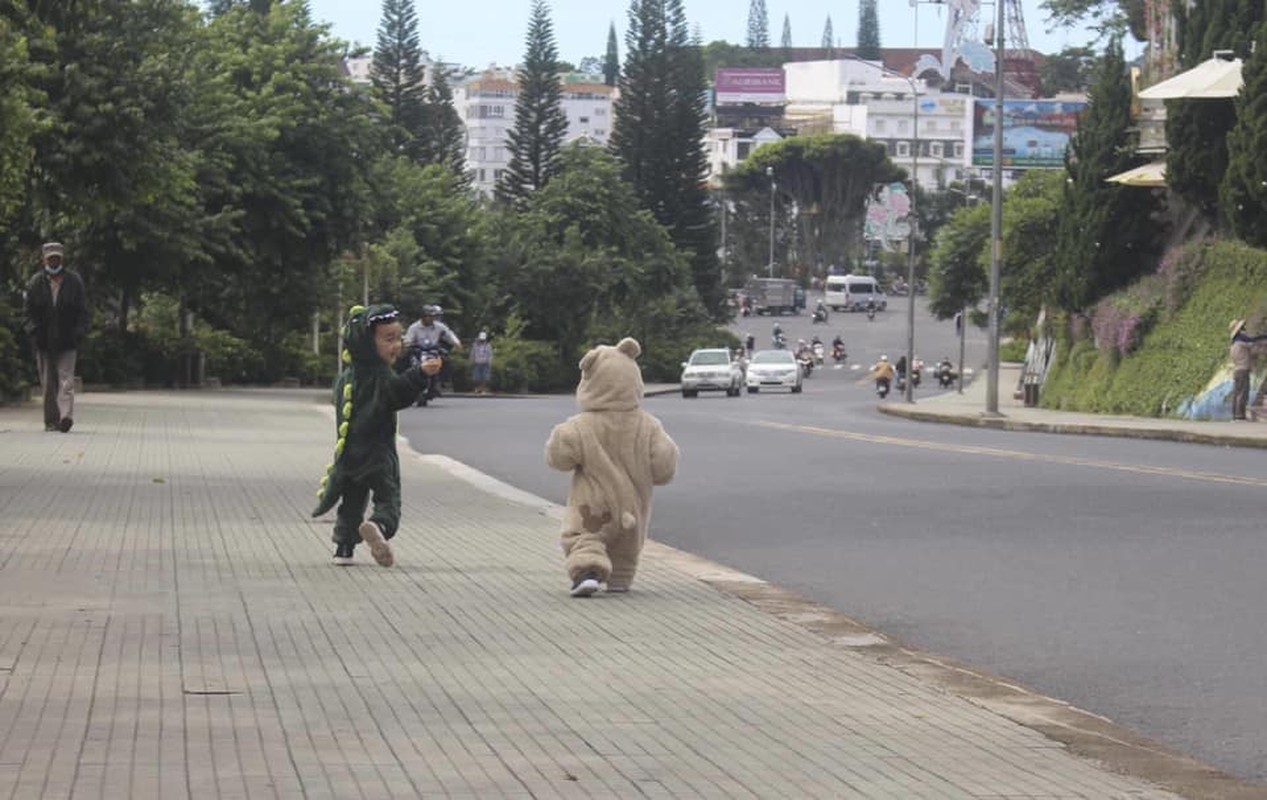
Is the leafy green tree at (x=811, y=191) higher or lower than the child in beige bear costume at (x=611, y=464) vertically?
higher

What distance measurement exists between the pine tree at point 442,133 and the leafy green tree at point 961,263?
101ft

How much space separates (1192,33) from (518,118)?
71928 millimetres

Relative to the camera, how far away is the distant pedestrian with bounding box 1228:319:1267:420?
36.9 m

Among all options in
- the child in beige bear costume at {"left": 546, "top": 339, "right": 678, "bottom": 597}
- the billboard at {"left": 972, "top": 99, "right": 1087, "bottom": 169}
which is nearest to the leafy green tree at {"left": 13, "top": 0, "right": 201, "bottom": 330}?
the child in beige bear costume at {"left": 546, "top": 339, "right": 678, "bottom": 597}

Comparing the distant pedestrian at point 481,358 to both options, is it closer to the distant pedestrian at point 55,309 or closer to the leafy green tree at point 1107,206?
the leafy green tree at point 1107,206

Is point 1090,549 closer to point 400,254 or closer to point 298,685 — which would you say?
point 298,685

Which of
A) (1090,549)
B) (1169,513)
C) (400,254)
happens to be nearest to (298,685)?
(1090,549)

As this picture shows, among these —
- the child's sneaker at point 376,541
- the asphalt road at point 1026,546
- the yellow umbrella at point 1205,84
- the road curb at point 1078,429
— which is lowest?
the road curb at point 1078,429

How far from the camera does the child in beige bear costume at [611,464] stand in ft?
39.2

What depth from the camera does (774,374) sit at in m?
71.8

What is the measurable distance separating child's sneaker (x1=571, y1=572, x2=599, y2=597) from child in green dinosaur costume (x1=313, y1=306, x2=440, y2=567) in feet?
4.71

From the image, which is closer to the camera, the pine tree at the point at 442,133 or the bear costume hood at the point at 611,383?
the bear costume hood at the point at 611,383

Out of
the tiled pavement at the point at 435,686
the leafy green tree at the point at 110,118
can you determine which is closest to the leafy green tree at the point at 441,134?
the leafy green tree at the point at 110,118

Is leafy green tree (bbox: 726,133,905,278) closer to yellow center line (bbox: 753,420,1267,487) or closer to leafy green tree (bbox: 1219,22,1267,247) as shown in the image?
leafy green tree (bbox: 1219,22,1267,247)
